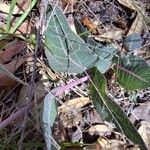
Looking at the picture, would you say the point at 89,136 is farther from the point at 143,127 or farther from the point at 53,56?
the point at 53,56

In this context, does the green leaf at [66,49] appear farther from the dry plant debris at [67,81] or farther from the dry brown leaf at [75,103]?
the dry brown leaf at [75,103]

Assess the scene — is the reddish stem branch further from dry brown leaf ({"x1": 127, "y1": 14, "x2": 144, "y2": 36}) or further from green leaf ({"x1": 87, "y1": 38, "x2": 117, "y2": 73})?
dry brown leaf ({"x1": 127, "y1": 14, "x2": 144, "y2": 36})

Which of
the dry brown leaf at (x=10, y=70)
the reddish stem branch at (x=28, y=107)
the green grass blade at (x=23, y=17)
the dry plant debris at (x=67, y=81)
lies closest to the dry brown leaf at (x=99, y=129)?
the dry plant debris at (x=67, y=81)

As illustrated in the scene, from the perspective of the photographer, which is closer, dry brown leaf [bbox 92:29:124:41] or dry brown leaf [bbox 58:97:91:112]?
dry brown leaf [bbox 58:97:91:112]

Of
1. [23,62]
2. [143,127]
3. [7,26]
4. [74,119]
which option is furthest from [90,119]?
[7,26]

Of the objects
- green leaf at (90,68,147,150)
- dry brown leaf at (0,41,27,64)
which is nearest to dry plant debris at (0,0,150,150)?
dry brown leaf at (0,41,27,64)

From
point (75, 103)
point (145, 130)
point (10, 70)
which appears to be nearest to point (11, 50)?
point (10, 70)
